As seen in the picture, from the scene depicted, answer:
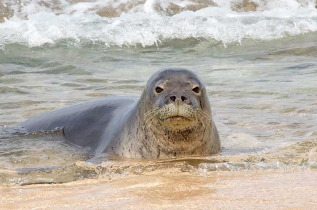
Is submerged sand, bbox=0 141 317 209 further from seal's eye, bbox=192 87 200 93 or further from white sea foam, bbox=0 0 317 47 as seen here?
white sea foam, bbox=0 0 317 47

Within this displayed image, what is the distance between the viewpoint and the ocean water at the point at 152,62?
5.70 meters

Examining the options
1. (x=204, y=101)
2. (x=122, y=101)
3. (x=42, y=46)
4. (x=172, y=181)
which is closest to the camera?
(x=172, y=181)

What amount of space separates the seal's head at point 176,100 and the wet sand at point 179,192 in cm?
50

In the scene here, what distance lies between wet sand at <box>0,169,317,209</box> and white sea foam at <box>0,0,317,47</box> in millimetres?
9144

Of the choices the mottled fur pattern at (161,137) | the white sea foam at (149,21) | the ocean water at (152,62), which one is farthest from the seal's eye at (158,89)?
the white sea foam at (149,21)

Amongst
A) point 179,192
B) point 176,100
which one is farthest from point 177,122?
point 179,192

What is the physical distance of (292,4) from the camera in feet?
59.9

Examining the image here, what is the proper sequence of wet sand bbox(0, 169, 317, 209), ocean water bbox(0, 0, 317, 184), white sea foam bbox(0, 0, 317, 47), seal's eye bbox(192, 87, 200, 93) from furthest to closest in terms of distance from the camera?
white sea foam bbox(0, 0, 317, 47) → ocean water bbox(0, 0, 317, 184) → seal's eye bbox(192, 87, 200, 93) → wet sand bbox(0, 169, 317, 209)

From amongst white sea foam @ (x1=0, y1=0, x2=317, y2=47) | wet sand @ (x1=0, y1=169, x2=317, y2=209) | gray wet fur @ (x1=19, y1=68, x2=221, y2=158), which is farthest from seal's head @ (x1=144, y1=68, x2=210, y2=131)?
white sea foam @ (x1=0, y1=0, x2=317, y2=47)

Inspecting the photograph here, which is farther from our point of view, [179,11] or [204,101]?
[179,11]

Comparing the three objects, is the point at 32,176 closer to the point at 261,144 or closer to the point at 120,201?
the point at 120,201

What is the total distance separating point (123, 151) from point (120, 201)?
1724mm

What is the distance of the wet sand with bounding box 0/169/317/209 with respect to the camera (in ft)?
10.2

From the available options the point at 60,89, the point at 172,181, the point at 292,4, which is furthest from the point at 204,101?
the point at 292,4
